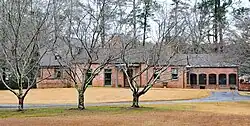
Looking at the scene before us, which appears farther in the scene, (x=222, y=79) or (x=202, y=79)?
(x=202, y=79)

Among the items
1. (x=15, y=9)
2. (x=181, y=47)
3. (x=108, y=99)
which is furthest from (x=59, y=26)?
(x=108, y=99)

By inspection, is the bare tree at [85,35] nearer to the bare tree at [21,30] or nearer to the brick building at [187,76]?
the bare tree at [21,30]

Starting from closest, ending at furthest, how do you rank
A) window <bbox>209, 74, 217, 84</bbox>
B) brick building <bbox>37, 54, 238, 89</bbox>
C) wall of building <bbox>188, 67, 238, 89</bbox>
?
Result: 1. brick building <bbox>37, 54, 238, 89</bbox>
2. wall of building <bbox>188, 67, 238, 89</bbox>
3. window <bbox>209, 74, 217, 84</bbox>

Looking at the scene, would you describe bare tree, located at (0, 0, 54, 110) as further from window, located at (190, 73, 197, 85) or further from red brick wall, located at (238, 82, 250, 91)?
red brick wall, located at (238, 82, 250, 91)

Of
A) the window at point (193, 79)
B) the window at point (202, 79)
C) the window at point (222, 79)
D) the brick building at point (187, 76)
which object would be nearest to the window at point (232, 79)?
the brick building at point (187, 76)

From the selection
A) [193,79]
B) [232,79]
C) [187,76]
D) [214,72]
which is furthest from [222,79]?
[187,76]

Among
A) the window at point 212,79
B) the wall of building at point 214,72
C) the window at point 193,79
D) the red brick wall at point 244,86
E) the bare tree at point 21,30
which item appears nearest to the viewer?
the bare tree at point 21,30

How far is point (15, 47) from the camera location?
960 inches

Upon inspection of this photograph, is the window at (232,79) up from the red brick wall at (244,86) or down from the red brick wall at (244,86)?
up

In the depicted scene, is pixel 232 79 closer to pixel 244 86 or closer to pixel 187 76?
pixel 244 86

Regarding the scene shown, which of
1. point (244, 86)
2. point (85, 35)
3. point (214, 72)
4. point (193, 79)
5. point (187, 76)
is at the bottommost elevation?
point (244, 86)

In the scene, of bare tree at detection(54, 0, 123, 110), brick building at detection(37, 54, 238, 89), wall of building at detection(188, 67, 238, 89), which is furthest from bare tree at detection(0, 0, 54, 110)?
wall of building at detection(188, 67, 238, 89)

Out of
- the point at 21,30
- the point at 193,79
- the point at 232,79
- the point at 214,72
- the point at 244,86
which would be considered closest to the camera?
the point at 21,30

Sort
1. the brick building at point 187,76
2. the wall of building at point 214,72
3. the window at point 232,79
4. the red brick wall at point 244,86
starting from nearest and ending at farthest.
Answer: the red brick wall at point 244,86 → the brick building at point 187,76 → the wall of building at point 214,72 → the window at point 232,79
